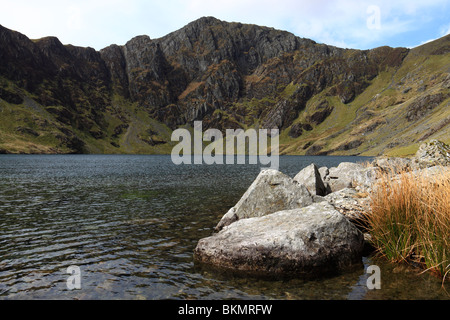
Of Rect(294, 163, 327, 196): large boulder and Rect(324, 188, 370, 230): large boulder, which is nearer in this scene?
Rect(324, 188, 370, 230): large boulder

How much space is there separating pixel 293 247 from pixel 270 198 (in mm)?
6361

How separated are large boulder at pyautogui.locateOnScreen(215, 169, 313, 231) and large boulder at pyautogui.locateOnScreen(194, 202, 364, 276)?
4.36 metres

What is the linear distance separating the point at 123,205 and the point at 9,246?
12.5 metres

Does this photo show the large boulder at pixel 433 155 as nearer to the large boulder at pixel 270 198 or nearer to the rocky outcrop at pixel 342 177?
the rocky outcrop at pixel 342 177

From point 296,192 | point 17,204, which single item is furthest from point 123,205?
point 296,192

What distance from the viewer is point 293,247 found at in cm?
1141

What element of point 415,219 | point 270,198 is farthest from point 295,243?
point 270,198

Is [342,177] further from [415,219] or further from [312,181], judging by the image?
[415,219]

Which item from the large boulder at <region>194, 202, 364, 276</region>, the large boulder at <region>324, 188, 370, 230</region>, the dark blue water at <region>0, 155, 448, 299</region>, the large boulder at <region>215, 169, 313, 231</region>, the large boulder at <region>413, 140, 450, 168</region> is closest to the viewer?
the dark blue water at <region>0, 155, 448, 299</region>

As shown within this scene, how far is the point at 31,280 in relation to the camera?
1056 centimetres

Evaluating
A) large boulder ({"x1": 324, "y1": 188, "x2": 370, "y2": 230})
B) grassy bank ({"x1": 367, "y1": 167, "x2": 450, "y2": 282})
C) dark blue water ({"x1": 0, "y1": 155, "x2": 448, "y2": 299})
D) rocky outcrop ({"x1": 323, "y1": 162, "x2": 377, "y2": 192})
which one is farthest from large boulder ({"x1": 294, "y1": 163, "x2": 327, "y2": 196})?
grassy bank ({"x1": 367, "y1": 167, "x2": 450, "y2": 282})

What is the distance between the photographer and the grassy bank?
9117mm

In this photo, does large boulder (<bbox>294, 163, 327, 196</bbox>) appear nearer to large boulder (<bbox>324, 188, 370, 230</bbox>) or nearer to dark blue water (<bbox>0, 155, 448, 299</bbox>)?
large boulder (<bbox>324, 188, 370, 230</bbox>)
